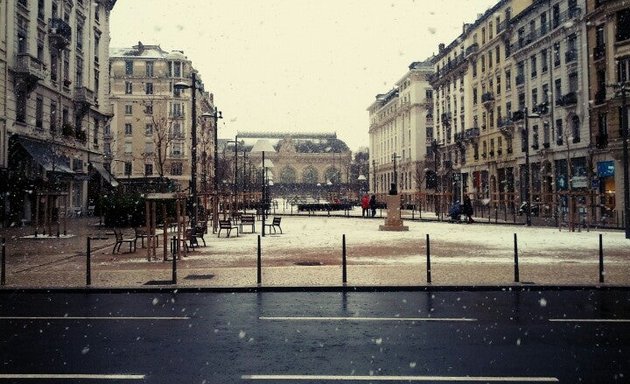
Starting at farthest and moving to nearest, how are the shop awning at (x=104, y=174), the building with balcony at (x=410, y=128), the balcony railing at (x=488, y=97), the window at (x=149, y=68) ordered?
the building with balcony at (x=410, y=128) → the window at (x=149, y=68) → the balcony railing at (x=488, y=97) → the shop awning at (x=104, y=174)

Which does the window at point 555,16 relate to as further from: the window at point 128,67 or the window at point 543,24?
the window at point 128,67

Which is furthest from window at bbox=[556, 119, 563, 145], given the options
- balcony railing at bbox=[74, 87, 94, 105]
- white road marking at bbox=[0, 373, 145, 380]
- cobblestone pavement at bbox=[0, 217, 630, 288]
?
white road marking at bbox=[0, 373, 145, 380]

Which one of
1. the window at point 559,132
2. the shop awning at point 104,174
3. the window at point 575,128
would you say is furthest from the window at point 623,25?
the shop awning at point 104,174

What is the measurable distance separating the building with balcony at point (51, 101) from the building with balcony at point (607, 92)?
34.2 metres

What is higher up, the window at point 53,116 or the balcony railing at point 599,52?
the balcony railing at point 599,52

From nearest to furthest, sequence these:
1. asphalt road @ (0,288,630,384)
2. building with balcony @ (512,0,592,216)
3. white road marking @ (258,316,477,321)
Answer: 1. asphalt road @ (0,288,630,384)
2. white road marking @ (258,316,477,321)
3. building with balcony @ (512,0,592,216)

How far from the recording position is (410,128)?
298 ft

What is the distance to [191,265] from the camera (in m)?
15.6

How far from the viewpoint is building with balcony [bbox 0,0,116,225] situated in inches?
Result: 1265

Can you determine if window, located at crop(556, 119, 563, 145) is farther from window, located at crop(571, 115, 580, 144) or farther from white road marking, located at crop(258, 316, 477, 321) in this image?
white road marking, located at crop(258, 316, 477, 321)

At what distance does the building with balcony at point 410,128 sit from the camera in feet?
288

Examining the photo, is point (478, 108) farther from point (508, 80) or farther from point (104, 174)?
point (104, 174)

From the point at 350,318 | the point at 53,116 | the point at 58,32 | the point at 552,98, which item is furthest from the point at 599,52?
the point at 53,116

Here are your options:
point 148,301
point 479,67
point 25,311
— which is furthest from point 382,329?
point 479,67
